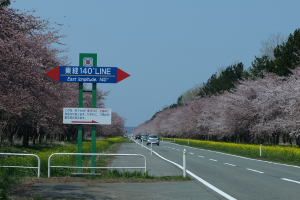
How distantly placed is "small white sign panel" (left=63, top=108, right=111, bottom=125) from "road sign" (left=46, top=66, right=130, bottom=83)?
104cm

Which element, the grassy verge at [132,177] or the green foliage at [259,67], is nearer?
the grassy verge at [132,177]

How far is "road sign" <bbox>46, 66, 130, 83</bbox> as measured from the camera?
42.2 ft

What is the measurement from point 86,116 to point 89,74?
146 centimetres

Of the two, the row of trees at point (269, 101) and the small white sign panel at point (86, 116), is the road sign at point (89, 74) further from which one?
the row of trees at point (269, 101)

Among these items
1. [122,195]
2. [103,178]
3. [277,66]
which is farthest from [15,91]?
[277,66]

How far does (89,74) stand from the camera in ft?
42.5

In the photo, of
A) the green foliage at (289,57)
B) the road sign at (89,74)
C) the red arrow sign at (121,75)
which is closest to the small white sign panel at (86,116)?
the road sign at (89,74)

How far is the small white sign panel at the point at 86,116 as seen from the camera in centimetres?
1278

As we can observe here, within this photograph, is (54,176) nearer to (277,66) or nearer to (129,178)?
(129,178)

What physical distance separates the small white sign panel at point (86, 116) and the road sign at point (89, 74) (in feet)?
3.40

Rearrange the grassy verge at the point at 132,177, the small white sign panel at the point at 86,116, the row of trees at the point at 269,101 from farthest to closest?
the row of trees at the point at 269,101, the small white sign panel at the point at 86,116, the grassy verge at the point at 132,177

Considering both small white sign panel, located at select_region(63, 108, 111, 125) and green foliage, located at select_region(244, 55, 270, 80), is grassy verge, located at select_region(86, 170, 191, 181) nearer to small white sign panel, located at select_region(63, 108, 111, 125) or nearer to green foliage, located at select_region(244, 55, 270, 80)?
small white sign panel, located at select_region(63, 108, 111, 125)

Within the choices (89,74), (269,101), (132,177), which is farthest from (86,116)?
(269,101)

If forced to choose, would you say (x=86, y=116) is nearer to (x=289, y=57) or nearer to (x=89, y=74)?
(x=89, y=74)
